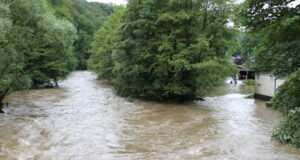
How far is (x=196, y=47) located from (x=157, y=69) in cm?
322

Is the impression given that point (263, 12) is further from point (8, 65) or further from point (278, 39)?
point (8, 65)

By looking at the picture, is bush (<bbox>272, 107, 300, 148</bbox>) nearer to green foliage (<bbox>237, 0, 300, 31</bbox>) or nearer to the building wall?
green foliage (<bbox>237, 0, 300, 31</bbox>)

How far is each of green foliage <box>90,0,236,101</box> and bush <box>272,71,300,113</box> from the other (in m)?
10.0

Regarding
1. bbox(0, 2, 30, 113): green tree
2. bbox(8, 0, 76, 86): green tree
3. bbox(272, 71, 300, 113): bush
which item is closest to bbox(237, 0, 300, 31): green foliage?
bbox(272, 71, 300, 113): bush

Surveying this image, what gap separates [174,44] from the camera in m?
19.4

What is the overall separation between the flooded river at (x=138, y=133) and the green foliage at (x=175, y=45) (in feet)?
8.16

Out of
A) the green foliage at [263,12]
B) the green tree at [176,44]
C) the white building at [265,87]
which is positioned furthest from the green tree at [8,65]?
the white building at [265,87]

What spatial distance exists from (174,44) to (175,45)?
12 cm

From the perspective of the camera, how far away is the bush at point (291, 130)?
8406mm

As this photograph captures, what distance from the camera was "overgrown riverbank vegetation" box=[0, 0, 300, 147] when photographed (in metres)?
6.75

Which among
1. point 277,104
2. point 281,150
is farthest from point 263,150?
point 277,104

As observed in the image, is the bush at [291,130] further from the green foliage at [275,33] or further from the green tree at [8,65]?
the green tree at [8,65]

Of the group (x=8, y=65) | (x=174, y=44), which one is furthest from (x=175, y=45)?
(x=8, y=65)

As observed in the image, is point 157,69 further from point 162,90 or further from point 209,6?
point 209,6
